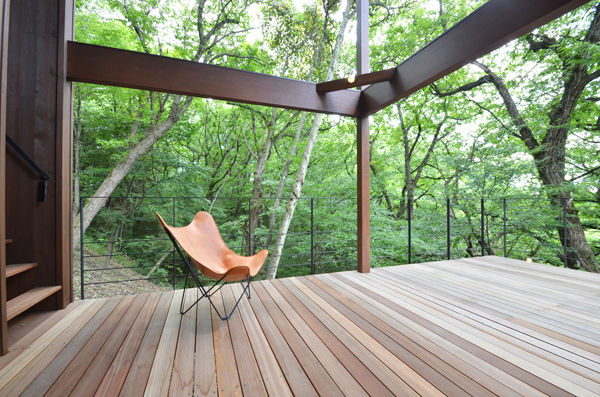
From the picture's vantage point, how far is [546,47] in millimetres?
5066

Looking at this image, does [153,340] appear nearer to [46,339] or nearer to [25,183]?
[46,339]

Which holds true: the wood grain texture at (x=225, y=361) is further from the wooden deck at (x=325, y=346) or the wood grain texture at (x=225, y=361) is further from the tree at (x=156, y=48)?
the tree at (x=156, y=48)

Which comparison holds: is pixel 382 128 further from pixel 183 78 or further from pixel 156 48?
pixel 183 78

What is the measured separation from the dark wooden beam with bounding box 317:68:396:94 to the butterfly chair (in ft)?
5.61

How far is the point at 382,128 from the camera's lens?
812 centimetres

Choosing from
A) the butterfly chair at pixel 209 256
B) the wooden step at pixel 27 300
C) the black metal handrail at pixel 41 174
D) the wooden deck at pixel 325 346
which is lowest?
the wooden deck at pixel 325 346

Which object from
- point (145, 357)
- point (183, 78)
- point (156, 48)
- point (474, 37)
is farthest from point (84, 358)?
point (156, 48)

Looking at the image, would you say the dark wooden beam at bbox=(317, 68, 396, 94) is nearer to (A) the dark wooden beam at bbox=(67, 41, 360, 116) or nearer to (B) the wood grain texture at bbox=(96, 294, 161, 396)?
(A) the dark wooden beam at bbox=(67, 41, 360, 116)

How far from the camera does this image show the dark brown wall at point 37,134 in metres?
1.98

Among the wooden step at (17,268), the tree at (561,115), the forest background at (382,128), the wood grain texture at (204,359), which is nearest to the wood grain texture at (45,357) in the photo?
the wooden step at (17,268)

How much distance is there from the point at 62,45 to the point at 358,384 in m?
3.10

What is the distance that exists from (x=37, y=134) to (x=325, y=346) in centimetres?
263

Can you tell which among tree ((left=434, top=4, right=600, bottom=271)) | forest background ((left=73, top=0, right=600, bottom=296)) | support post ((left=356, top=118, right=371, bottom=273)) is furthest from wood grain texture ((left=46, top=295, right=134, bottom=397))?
tree ((left=434, top=4, right=600, bottom=271))

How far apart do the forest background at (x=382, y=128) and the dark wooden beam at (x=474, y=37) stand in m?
2.27
